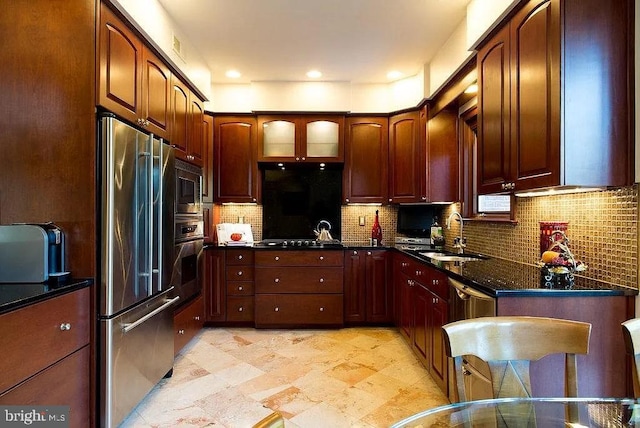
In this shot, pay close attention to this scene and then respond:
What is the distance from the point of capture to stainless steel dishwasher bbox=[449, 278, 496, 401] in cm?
171

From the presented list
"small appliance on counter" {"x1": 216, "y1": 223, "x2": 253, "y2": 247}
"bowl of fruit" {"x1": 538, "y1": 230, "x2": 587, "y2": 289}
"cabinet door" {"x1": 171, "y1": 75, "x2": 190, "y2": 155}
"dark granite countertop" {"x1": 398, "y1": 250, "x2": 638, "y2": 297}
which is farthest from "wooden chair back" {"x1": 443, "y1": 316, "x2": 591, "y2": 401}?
"small appliance on counter" {"x1": 216, "y1": 223, "x2": 253, "y2": 247}

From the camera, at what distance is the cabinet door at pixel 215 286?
12.5 feet

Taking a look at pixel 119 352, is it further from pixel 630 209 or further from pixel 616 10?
pixel 616 10

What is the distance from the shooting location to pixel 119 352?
196 centimetres

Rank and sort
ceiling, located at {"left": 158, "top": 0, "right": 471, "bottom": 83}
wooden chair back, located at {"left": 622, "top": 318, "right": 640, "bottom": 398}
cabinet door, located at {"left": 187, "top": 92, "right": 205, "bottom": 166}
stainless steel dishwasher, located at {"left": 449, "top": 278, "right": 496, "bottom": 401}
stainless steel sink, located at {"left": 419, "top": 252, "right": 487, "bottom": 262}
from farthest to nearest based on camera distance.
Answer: cabinet door, located at {"left": 187, "top": 92, "right": 205, "bottom": 166}
stainless steel sink, located at {"left": 419, "top": 252, "right": 487, "bottom": 262}
ceiling, located at {"left": 158, "top": 0, "right": 471, "bottom": 83}
stainless steel dishwasher, located at {"left": 449, "top": 278, "right": 496, "bottom": 401}
wooden chair back, located at {"left": 622, "top": 318, "right": 640, "bottom": 398}

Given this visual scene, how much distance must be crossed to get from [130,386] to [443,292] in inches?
80.4

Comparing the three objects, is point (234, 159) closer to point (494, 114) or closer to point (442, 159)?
point (442, 159)

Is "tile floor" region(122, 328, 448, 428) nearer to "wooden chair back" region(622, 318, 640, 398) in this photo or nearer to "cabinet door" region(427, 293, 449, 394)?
"cabinet door" region(427, 293, 449, 394)

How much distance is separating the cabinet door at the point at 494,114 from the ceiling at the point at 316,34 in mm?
619

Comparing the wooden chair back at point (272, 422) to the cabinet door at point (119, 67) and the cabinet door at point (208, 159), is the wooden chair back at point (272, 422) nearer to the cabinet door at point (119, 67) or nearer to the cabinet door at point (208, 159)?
the cabinet door at point (119, 67)

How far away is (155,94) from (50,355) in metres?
1.78

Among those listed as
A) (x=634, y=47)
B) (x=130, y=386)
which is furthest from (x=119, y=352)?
(x=634, y=47)

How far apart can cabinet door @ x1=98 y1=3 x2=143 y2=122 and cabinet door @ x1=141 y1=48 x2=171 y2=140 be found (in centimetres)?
8

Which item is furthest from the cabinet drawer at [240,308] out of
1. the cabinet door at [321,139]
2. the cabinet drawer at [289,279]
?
the cabinet door at [321,139]
